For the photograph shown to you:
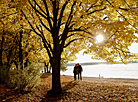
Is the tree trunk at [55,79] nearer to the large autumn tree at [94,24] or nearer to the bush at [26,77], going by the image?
the large autumn tree at [94,24]

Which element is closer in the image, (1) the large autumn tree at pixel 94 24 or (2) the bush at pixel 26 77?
(1) the large autumn tree at pixel 94 24

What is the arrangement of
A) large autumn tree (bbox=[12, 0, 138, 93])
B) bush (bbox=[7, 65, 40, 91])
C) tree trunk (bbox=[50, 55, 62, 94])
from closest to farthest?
large autumn tree (bbox=[12, 0, 138, 93]), tree trunk (bbox=[50, 55, 62, 94]), bush (bbox=[7, 65, 40, 91])

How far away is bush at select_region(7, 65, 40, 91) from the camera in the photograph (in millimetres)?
7445

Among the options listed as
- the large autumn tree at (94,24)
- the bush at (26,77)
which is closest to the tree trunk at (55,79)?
the large autumn tree at (94,24)

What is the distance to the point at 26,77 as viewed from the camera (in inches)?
293

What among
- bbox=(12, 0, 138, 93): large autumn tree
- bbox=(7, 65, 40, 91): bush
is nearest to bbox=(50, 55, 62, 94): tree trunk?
bbox=(12, 0, 138, 93): large autumn tree

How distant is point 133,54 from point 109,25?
351 centimetres

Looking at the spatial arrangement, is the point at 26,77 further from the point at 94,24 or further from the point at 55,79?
the point at 94,24

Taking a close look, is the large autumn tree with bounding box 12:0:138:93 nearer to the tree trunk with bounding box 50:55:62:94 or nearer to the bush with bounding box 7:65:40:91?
the tree trunk with bounding box 50:55:62:94

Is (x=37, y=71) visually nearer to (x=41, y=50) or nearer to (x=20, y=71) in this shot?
(x=20, y=71)

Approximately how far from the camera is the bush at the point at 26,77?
745 cm

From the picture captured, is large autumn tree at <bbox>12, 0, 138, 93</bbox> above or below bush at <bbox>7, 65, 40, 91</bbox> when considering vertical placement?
above

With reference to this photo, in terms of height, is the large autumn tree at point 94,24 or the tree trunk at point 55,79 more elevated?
the large autumn tree at point 94,24

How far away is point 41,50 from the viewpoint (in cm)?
1323
